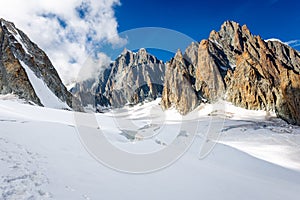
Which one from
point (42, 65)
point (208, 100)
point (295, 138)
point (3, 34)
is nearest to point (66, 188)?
point (295, 138)

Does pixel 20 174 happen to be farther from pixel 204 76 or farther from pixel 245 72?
pixel 204 76

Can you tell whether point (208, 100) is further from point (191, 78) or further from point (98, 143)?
point (98, 143)

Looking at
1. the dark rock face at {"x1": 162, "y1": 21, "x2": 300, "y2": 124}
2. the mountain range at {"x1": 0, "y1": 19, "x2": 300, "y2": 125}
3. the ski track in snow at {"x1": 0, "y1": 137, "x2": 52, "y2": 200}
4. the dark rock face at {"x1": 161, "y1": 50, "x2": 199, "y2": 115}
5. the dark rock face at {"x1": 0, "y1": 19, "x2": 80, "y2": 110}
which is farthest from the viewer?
the dark rock face at {"x1": 161, "y1": 50, "x2": 199, "y2": 115}

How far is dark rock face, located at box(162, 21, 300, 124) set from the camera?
5922 cm

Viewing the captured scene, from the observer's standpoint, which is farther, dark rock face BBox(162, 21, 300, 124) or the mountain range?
dark rock face BBox(162, 21, 300, 124)

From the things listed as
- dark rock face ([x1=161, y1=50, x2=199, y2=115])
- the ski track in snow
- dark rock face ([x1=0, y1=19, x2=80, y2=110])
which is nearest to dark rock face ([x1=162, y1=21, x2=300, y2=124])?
dark rock face ([x1=161, y1=50, x2=199, y2=115])

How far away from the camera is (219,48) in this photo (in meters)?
117

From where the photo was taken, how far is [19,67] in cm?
4641

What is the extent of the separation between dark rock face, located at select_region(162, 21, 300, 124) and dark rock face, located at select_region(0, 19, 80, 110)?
5358 centimetres

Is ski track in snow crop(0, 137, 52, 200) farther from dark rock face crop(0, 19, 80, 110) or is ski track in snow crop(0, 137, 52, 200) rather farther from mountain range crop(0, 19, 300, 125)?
dark rock face crop(0, 19, 80, 110)

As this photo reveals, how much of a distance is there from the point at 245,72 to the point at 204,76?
1117 inches

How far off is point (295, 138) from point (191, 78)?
80.3 metres

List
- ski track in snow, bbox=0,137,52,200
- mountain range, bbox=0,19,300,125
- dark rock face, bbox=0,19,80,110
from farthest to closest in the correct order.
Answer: mountain range, bbox=0,19,300,125 < dark rock face, bbox=0,19,80,110 < ski track in snow, bbox=0,137,52,200

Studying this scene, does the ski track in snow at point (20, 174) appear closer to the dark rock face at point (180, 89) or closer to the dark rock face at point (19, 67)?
the dark rock face at point (19, 67)
